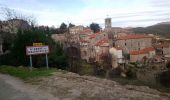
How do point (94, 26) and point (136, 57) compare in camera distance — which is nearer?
point (136, 57)

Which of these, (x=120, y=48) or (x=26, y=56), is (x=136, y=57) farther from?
(x=26, y=56)

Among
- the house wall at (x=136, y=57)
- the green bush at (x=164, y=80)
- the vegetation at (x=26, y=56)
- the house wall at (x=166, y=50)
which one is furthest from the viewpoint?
the house wall at (x=166, y=50)

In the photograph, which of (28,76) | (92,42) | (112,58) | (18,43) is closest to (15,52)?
(18,43)

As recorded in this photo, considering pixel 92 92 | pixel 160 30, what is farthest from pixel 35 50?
pixel 160 30

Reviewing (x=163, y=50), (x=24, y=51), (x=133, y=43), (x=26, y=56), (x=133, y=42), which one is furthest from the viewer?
(x=133, y=42)

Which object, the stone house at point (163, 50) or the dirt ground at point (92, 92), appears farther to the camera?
the stone house at point (163, 50)

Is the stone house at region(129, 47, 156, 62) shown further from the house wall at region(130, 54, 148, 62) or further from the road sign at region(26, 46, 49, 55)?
the road sign at region(26, 46, 49, 55)

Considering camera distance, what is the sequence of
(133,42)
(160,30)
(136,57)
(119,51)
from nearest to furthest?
1. (136,57)
2. (119,51)
3. (133,42)
4. (160,30)

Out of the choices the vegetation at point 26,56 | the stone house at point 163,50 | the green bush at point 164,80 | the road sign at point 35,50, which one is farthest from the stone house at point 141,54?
the road sign at point 35,50

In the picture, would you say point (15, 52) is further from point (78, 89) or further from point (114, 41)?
point (114, 41)

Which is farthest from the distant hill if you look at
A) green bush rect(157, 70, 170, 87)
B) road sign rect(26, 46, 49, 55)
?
road sign rect(26, 46, 49, 55)

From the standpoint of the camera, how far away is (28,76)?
17.5 m

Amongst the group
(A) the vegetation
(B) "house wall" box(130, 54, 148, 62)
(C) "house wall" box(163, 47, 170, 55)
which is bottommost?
(B) "house wall" box(130, 54, 148, 62)

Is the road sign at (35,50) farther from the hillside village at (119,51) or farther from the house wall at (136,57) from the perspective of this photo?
the house wall at (136,57)
